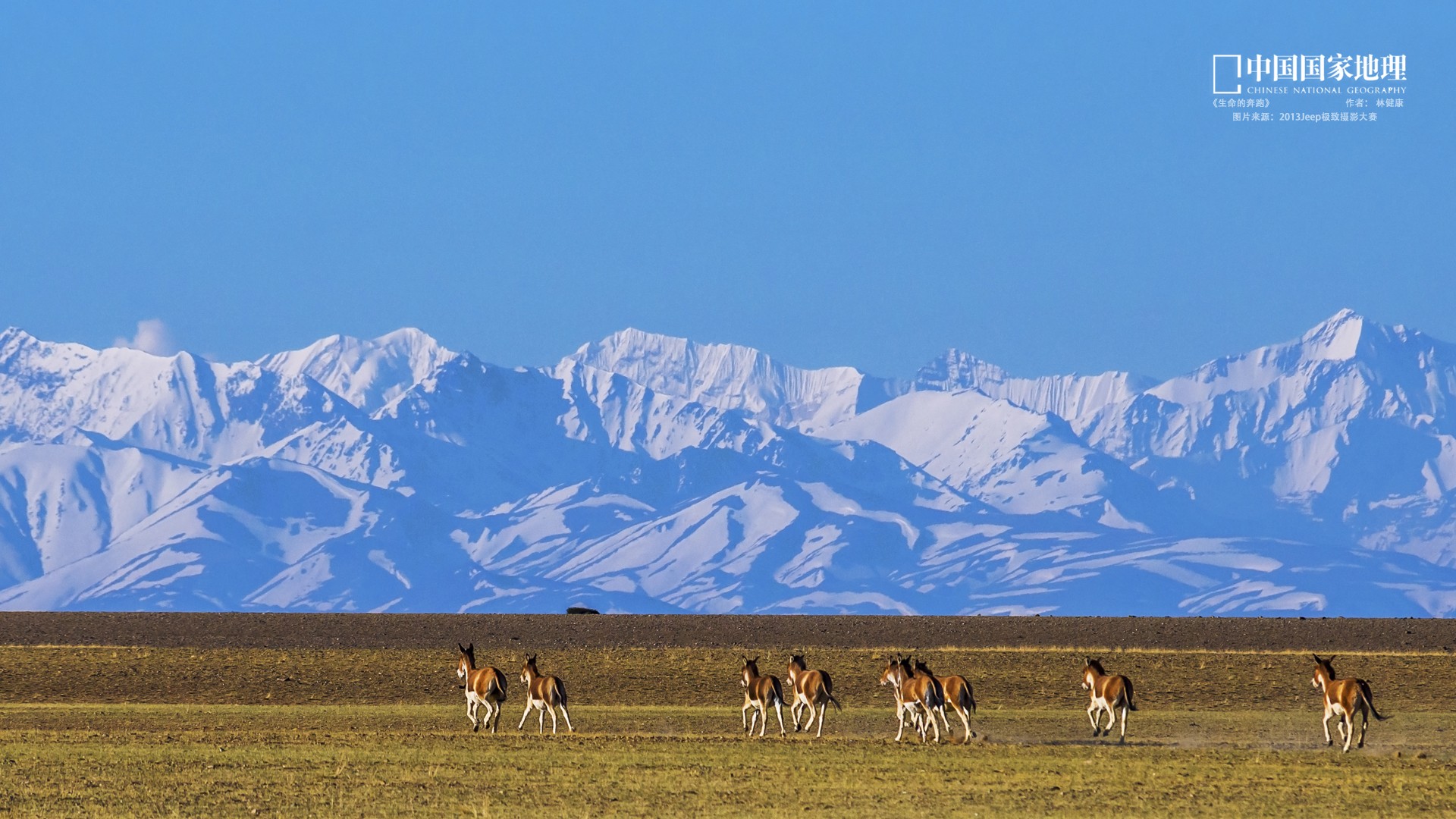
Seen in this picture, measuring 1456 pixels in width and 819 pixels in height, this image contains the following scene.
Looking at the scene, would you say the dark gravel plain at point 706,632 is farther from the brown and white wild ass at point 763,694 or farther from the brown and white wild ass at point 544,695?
the brown and white wild ass at point 763,694

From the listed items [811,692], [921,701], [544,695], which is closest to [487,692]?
[544,695]

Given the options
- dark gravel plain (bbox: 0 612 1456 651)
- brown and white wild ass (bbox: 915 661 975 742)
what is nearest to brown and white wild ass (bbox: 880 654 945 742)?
brown and white wild ass (bbox: 915 661 975 742)

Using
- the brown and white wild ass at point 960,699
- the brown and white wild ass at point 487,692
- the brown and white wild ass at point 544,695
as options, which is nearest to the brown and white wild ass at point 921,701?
the brown and white wild ass at point 960,699

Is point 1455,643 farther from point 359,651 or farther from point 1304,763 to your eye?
point 1304,763

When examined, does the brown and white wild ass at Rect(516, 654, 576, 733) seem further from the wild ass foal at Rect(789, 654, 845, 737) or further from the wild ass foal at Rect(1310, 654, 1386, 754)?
the wild ass foal at Rect(1310, 654, 1386, 754)

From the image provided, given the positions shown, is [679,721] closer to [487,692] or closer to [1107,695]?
[487,692]

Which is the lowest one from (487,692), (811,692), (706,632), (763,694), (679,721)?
(679,721)

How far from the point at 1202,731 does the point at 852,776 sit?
14.4 meters

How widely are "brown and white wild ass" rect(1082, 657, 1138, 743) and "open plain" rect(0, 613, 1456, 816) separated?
785mm

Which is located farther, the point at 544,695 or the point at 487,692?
the point at 487,692

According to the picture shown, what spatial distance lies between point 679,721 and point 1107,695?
37.9 feet

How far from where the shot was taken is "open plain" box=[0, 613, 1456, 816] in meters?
33.0

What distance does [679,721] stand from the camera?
50188 mm

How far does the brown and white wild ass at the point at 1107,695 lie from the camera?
4206cm
